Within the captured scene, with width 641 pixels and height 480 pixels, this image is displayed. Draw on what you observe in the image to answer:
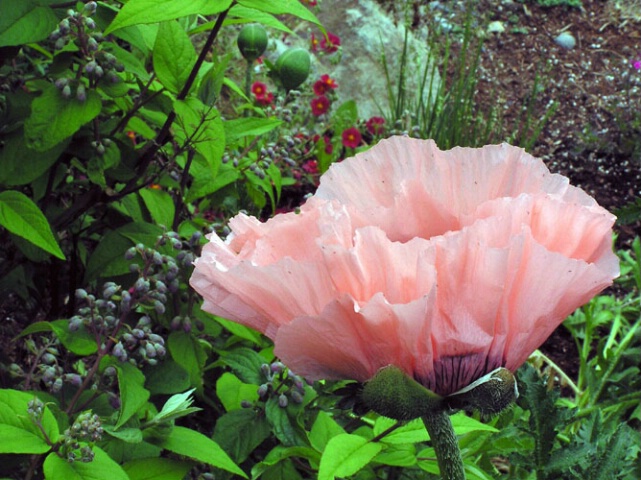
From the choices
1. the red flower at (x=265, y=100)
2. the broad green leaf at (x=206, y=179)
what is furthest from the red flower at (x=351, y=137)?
the broad green leaf at (x=206, y=179)

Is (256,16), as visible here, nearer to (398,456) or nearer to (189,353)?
(189,353)

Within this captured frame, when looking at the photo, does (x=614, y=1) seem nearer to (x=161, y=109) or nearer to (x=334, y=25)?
(x=334, y=25)

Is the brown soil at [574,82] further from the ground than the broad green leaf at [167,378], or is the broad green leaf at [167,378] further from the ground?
the broad green leaf at [167,378]

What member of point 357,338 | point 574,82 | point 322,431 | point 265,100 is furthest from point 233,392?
point 574,82

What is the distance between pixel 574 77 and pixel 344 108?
2184 millimetres

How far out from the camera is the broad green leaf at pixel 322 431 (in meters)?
1.36

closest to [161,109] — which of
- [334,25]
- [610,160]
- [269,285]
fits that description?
[269,285]

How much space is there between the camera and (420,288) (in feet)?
2.41

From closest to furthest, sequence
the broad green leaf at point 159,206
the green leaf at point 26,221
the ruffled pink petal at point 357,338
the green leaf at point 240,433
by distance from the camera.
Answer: the ruffled pink petal at point 357,338
the green leaf at point 26,221
the green leaf at point 240,433
the broad green leaf at point 159,206

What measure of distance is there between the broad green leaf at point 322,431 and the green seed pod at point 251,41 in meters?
1.02

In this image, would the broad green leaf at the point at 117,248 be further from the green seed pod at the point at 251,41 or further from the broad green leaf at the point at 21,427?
the green seed pod at the point at 251,41

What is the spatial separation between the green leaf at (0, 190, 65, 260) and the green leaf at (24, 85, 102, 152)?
82 mm

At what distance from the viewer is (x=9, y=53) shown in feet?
4.98

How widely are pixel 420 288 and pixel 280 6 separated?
0.65 meters
